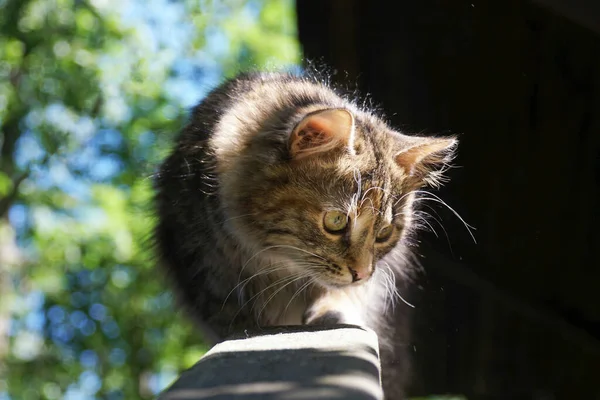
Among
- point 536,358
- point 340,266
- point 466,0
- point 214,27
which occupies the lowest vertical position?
point 536,358

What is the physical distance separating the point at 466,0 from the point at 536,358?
67.8 inches

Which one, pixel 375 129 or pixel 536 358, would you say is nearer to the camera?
pixel 375 129

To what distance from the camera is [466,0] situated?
2312mm

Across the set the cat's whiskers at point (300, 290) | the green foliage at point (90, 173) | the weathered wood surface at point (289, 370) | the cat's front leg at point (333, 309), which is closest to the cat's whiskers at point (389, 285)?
the cat's front leg at point (333, 309)

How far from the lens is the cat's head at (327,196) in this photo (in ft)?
6.13

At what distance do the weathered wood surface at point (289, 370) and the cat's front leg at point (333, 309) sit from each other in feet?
1.55

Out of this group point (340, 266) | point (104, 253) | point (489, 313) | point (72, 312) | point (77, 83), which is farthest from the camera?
point (72, 312)

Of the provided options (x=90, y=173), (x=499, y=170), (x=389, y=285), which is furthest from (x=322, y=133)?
(x=90, y=173)

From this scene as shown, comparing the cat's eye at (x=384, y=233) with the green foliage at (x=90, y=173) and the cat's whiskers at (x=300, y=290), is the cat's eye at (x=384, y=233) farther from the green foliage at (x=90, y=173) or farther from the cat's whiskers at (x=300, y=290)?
the green foliage at (x=90, y=173)

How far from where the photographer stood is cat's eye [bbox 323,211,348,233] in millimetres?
1869

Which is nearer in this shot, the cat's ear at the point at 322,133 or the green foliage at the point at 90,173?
the cat's ear at the point at 322,133

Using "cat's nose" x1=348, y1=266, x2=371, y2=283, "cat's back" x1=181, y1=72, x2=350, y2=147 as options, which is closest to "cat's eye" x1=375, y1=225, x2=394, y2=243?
"cat's nose" x1=348, y1=266, x2=371, y2=283

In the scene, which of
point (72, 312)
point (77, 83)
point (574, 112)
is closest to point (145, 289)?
point (72, 312)

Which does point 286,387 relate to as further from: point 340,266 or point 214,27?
point 214,27
